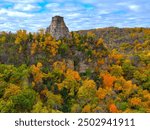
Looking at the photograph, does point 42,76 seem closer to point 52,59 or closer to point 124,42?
point 52,59

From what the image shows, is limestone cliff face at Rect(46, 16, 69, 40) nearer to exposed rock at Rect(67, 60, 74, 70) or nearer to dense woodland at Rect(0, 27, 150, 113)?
dense woodland at Rect(0, 27, 150, 113)

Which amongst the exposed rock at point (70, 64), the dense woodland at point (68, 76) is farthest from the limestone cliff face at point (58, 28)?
the exposed rock at point (70, 64)

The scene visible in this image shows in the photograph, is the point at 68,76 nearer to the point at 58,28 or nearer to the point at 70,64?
the point at 70,64

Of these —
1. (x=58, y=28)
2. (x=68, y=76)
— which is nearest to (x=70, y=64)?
(x=68, y=76)

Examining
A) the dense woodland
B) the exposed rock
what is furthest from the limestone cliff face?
the exposed rock

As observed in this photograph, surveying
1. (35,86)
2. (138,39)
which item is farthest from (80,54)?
(138,39)

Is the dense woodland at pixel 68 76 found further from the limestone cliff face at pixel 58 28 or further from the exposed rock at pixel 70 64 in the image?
the limestone cliff face at pixel 58 28
